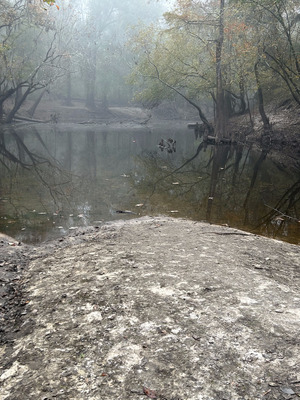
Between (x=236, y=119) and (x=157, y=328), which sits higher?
(x=236, y=119)

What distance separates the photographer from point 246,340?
2.82 m

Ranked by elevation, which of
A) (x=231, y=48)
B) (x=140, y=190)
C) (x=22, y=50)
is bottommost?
(x=140, y=190)

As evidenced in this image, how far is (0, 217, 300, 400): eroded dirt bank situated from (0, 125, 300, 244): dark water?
2489 millimetres

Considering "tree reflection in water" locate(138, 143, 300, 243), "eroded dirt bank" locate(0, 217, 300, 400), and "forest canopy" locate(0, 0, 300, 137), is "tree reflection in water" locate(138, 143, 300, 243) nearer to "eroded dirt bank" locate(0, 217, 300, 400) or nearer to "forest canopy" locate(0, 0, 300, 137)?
"eroded dirt bank" locate(0, 217, 300, 400)

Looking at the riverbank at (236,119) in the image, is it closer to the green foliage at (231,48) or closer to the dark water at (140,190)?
the green foliage at (231,48)

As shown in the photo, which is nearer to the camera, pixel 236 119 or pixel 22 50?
pixel 236 119

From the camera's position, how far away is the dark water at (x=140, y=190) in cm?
748

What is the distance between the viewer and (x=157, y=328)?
2.98m

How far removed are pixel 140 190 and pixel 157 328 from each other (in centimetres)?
758

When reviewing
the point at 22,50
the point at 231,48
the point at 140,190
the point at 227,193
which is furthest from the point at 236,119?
the point at 22,50

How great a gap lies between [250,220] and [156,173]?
20.2ft

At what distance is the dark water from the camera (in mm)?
7477

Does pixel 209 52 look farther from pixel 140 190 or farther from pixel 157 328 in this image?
pixel 157 328

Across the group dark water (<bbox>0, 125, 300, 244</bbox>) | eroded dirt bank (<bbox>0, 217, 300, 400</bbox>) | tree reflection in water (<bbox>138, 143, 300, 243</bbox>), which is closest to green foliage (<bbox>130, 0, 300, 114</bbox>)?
dark water (<bbox>0, 125, 300, 244</bbox>)
